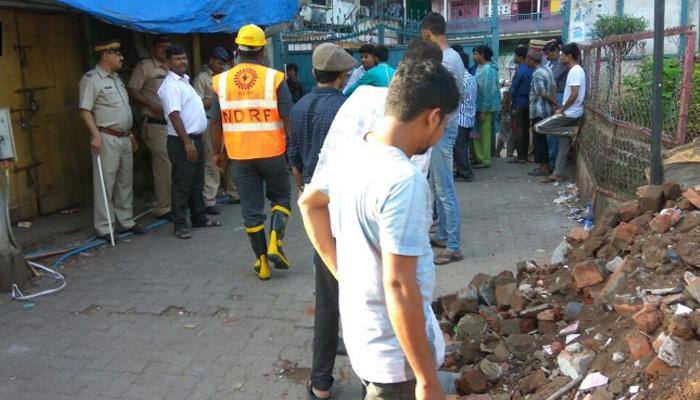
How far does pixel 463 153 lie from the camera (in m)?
9.36

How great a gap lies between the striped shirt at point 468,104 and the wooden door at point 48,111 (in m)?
4.93

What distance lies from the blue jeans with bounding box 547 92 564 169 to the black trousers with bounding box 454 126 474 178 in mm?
1230

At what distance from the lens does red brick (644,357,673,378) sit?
9.07ft

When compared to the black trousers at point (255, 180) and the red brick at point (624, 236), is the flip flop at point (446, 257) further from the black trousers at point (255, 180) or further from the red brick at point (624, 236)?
the red brick at point (624, 236)

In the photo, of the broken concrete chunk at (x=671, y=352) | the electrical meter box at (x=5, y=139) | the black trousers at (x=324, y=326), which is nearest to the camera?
the broken concrete chunk at (x=671, y=352)

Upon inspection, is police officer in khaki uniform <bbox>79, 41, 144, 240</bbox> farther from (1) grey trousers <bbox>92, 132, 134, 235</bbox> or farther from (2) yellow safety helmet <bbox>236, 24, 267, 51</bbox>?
(2) yellow safety helmet <bbox>236, 24, 267, 51</bbox>

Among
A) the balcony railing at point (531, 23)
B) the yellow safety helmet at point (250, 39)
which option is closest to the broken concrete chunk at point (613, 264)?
the yellow safety helmet at point (250, 39)

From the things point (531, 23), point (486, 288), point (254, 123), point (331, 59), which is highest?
point (531, 23)

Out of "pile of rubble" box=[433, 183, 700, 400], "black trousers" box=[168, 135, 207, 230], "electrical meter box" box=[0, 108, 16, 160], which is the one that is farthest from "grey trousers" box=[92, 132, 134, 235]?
"pile of rubble" box=[433, 183, 700, 400]

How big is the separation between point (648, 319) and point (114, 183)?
523 centimetres

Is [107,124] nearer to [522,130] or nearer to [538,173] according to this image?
[538,173]

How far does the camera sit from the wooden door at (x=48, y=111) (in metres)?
6.82

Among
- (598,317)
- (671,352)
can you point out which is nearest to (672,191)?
(598,317)

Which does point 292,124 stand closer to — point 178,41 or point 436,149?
point 436,149
